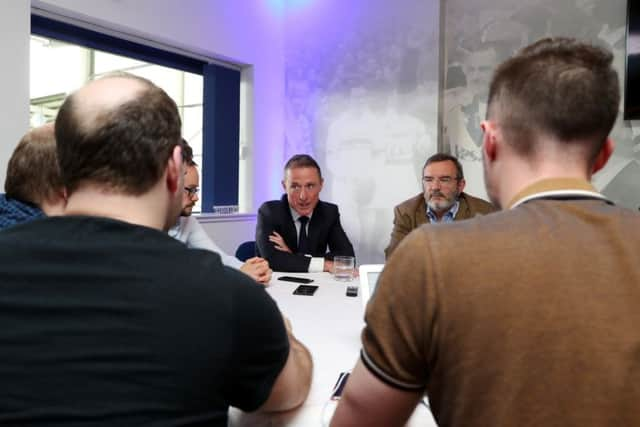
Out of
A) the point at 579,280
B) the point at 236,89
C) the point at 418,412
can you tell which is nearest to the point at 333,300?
the point at 418,412

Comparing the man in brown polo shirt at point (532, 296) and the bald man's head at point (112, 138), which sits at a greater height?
the bald man's head at point (112, 138)

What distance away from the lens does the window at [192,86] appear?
3252 millimetres

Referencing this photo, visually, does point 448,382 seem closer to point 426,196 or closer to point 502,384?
point 502,384

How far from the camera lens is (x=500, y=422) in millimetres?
647

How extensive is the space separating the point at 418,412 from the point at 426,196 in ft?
6.98

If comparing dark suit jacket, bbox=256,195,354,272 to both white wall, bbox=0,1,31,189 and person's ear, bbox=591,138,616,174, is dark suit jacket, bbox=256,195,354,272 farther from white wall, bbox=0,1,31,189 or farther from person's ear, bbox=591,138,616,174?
person's ear, bbox=591,138,616,174

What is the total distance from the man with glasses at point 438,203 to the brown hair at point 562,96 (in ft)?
6.95

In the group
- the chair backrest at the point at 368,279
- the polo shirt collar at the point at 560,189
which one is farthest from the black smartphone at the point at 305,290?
the polo shirt collar at the point at 560,189

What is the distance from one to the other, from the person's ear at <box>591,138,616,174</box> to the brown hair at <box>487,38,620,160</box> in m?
0.01

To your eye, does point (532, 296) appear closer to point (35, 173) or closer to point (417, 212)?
point (35, 173)

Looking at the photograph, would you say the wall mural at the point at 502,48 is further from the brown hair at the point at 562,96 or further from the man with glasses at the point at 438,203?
the brown hair at the point at 562,96

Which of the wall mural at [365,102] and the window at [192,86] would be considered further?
the wall mural at [365,102]

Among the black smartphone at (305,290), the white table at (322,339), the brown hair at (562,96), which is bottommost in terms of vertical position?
the white table at (322,339)

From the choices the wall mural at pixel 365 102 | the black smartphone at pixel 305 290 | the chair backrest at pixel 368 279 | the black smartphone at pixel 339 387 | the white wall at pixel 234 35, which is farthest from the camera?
the wall mural at pixel 365 102
